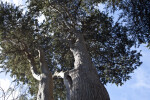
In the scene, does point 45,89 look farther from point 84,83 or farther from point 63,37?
point 63,37

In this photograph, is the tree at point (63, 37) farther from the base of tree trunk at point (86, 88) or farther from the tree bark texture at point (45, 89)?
the base of tree trunk at point (86, 88)

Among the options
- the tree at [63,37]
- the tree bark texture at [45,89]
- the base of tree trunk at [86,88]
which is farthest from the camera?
the tree at [63,37]

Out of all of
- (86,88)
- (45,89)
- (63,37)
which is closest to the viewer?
(86,88)

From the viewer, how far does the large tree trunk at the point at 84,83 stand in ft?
13.3

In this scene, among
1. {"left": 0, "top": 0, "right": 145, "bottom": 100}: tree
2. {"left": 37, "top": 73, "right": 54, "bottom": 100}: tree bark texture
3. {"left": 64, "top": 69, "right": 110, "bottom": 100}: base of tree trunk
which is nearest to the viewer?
{"left": 64, "top": 69, "right": 110, "bottom": 100}: base of tree trunk

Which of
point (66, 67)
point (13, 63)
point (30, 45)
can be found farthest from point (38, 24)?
point (66, 67)

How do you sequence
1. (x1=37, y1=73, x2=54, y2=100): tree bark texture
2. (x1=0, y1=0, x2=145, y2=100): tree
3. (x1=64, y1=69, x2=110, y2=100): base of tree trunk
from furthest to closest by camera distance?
(x1=0, y1=0, x2=145, y2=100): tree → (x1=37, y1=73, x2=54, y2=100): tree bark texture → (x1=64, y1=69, x2=110, y2=100): base of tree trunk

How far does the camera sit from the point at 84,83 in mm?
4473

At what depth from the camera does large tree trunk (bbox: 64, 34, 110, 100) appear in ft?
13.3

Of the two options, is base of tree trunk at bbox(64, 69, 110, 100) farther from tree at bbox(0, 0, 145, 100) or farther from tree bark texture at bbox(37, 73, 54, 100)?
tree at bbox(0, 0, 145, 100)

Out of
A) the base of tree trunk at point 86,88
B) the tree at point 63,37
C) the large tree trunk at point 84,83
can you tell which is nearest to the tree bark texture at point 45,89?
the large tree trunk at point 84,83

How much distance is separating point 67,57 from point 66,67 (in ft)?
3.46

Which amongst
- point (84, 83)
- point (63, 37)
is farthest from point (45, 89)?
point (63, 37)

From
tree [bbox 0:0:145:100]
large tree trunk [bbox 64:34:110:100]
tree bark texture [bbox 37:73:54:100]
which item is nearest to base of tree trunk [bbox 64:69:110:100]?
large tree trunk [bbox 64:34:110:100]
